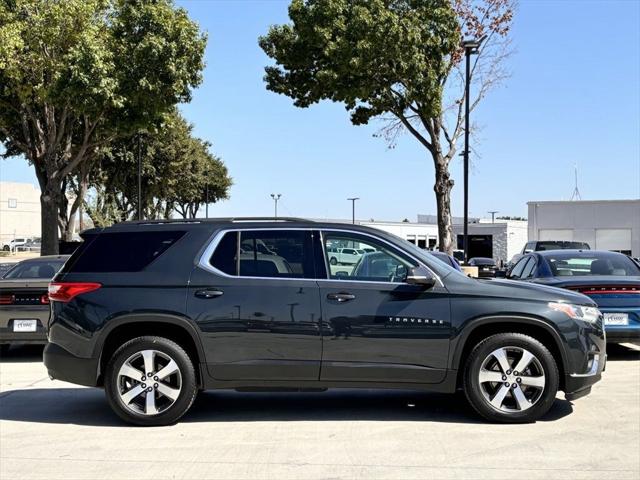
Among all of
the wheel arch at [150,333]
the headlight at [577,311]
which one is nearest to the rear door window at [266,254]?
the wheel arch at [150,333]

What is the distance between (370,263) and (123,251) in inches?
90.2

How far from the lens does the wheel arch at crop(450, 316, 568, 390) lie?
582 cm

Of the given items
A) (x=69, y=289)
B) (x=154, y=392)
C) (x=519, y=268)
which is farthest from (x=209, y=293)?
(x=519, y=268)

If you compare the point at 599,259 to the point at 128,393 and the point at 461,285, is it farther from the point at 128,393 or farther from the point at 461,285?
the point at 128,393

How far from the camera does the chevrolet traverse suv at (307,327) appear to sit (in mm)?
5812

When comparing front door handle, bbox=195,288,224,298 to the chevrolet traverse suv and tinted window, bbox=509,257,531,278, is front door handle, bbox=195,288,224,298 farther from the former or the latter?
tinted window, bbox=509,257,531,278

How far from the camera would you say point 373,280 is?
5.93 metres

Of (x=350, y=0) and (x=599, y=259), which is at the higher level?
(x=350, y=0)

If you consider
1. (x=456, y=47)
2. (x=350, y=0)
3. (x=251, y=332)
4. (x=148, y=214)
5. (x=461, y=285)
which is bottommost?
(x=251, y=332)

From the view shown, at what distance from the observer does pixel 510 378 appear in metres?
5.88

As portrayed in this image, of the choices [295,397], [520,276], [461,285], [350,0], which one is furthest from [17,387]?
[350,0]

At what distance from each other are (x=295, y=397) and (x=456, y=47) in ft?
60.7

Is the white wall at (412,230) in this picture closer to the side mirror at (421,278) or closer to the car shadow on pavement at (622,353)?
the car shadow on pavement at (622,353)

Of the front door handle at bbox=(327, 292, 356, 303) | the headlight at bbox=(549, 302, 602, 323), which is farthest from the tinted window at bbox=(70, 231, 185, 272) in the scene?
the headlight at bbox=(549, 302, 602, 323)
